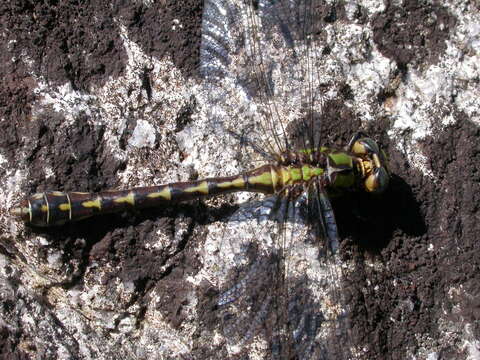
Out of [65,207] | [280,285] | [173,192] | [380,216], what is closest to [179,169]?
[173,192]

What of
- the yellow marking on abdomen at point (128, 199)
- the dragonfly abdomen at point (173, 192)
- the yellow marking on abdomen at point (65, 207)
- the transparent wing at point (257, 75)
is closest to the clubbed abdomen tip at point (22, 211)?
the dragonfly abdomen at point (173, 192)

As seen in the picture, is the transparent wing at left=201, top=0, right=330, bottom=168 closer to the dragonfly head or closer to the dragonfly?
the dragonfly

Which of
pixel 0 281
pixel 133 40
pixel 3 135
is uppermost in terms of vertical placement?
pixel 133 40

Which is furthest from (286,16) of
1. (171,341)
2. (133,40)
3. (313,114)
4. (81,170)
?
(171,341)

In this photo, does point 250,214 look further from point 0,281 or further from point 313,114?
point 0,281

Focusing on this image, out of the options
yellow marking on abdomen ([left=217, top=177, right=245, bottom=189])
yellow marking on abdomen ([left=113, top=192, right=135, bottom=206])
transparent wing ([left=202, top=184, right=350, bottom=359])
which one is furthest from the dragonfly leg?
yellow marking on abdomen ([left=113, top=192, right=135, bottom=206])

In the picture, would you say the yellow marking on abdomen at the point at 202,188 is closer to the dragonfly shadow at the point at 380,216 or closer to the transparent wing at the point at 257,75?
the transparent wing at the point at 257,75

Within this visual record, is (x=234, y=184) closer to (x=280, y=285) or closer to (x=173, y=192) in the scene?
(x=173, y=192)
